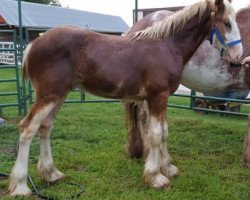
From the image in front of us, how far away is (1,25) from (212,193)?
2404cm

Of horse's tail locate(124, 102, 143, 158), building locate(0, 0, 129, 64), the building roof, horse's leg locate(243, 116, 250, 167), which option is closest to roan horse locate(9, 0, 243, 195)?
horse's tail locate(124, 102, 143, 158)

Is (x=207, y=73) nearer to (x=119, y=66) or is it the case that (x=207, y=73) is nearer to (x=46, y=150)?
(x=119, y=66)

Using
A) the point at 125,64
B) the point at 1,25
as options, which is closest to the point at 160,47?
the point at 125,64

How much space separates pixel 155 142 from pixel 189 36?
1174 millimetres

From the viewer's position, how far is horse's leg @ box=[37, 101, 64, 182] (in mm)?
3896

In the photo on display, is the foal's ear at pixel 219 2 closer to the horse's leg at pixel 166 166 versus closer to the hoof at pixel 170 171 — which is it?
the horse's leg at pixel 166 166

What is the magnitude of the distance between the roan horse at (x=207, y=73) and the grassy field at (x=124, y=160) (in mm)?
304

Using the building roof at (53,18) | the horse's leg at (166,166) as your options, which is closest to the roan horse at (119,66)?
the horse's leg at (166,166)

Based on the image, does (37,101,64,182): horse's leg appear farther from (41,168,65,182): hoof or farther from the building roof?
the building roof

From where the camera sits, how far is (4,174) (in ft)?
13.7

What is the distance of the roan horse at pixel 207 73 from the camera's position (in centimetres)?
482

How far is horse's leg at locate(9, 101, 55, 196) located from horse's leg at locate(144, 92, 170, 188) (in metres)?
1.02

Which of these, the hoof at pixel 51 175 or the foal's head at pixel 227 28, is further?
the hoof at pixel 51 175

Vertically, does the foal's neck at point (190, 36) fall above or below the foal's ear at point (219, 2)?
below
